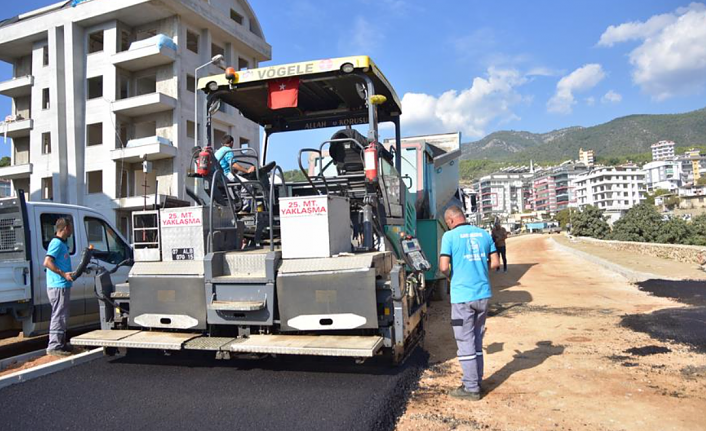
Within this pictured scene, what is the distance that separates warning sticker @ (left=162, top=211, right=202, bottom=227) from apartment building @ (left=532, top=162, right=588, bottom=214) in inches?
5691

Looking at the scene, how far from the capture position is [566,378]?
14.8ft

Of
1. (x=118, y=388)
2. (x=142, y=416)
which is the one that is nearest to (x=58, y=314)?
(x=118, y=388)

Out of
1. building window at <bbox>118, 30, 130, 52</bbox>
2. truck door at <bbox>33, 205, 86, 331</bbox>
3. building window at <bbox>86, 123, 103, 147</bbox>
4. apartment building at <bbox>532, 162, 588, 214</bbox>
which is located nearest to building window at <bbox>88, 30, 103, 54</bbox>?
building window at <bbox>118, 30, 130, 52</bbox>

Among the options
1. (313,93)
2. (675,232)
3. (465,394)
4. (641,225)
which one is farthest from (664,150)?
(465,394)

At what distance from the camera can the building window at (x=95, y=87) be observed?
27969 millimetres

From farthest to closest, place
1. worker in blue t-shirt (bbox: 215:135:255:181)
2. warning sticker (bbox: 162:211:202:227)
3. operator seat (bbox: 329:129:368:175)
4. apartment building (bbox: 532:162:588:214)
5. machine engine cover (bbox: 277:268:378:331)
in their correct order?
apartment building (bbox: 532:162:588:214) < operator seat (bbox: 329:129:368:175) < worker in blue t-shirt (bbox: 215:135:255:181) < warning sticker (bbox: 162:211:202:227) < machine engine cover (bbox: 277:268:378:331)

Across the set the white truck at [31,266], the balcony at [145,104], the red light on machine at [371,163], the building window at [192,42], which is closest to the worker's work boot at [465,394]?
the red light on machine at [371,163]

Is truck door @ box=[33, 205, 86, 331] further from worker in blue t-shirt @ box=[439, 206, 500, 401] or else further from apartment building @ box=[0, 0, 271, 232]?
apartment building @ box=[0, 0, 271, 232]

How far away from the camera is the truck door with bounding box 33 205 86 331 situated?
5.89m

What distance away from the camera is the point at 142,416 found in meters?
3.66

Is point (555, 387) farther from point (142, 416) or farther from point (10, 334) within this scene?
point (10, 334)

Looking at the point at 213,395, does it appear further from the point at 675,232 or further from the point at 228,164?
the point at 675,232

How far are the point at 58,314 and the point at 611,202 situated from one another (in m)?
124

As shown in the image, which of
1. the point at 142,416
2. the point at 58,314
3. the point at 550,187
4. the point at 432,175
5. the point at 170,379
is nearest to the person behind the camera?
the point at 142,416
